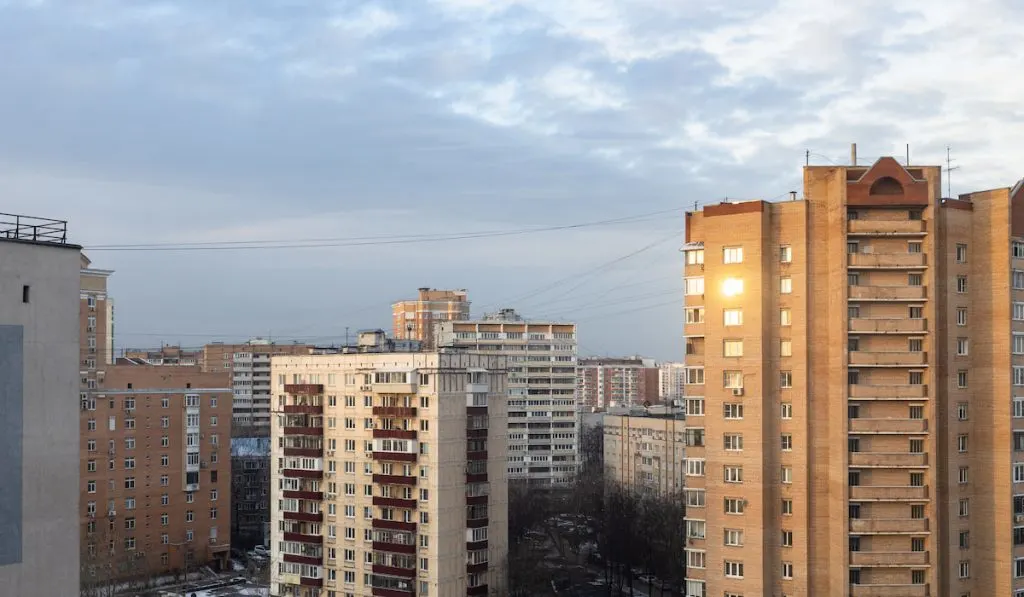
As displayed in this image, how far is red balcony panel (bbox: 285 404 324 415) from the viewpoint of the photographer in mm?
35250

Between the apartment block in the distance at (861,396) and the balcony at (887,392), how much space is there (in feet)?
0.13

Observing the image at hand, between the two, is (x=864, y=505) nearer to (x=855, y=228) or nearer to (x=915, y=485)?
(x=915, y=485)

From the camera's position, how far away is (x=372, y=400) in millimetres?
33844

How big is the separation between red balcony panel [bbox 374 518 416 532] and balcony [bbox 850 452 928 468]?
14.2 meters

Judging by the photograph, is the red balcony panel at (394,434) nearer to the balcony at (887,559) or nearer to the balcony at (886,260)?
the balcony at (887,559)

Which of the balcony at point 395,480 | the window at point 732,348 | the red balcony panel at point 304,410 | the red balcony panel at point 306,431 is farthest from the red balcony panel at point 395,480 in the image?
the window at point 732,348

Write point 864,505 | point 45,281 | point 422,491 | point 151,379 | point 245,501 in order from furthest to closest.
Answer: point 245,501
point 151,379
point 422,491
point 864,505
point 45,281

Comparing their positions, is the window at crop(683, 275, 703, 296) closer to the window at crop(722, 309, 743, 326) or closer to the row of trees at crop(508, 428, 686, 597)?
the window at crop(722, 309, 743, 326)

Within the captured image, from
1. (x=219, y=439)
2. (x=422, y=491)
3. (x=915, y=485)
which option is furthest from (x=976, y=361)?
(x=219, y=439)

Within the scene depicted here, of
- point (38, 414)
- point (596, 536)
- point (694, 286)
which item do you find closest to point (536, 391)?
point (596, 536)

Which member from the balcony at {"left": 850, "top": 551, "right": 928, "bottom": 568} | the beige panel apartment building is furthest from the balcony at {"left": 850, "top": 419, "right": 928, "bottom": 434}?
the beige panel apartment building

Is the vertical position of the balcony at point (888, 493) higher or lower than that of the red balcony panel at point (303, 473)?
higher

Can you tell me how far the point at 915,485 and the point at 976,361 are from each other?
11.8 feet

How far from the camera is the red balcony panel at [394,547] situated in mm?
32156
